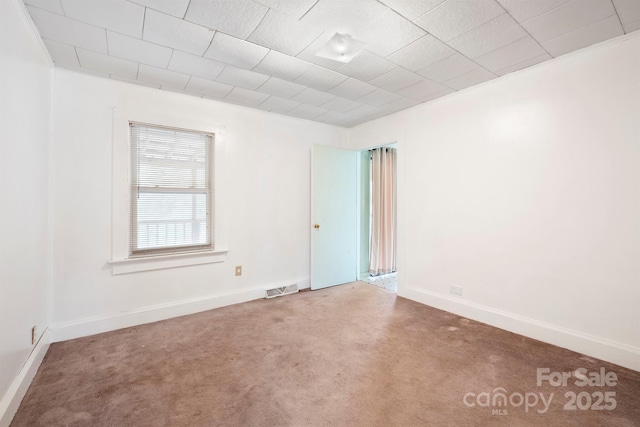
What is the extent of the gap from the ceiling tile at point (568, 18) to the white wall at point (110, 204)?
2.79 metres

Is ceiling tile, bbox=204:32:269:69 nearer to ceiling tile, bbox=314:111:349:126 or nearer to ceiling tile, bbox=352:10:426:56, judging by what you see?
ceiling tile, bbox=352:10:426:56

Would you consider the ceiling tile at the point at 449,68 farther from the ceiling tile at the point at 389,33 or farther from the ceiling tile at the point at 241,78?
the ceiling tile at the point at 241,78

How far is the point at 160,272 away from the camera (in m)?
3.00

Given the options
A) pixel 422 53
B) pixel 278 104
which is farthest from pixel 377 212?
pixel 422 53

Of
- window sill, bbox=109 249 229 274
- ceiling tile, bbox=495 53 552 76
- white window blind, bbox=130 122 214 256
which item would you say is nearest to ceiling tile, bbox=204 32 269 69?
white window blind, bbox=130 122 214 256

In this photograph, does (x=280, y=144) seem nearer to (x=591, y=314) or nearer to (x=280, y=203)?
(x=280, y=203)

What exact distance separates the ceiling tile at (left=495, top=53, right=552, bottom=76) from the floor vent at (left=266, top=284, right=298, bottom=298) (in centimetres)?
342

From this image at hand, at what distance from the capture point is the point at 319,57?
234 cm

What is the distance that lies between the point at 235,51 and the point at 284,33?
499mm

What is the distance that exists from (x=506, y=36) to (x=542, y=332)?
251 cm

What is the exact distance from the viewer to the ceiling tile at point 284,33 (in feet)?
6.19

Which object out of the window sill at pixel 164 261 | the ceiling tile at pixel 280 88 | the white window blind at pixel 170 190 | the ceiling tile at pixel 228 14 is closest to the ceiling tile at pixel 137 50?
the ceiling tile at pixel 228 14

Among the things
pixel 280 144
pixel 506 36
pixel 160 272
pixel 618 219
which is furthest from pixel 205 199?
pixel 618 219

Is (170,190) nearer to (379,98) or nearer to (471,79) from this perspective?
(379,98)
